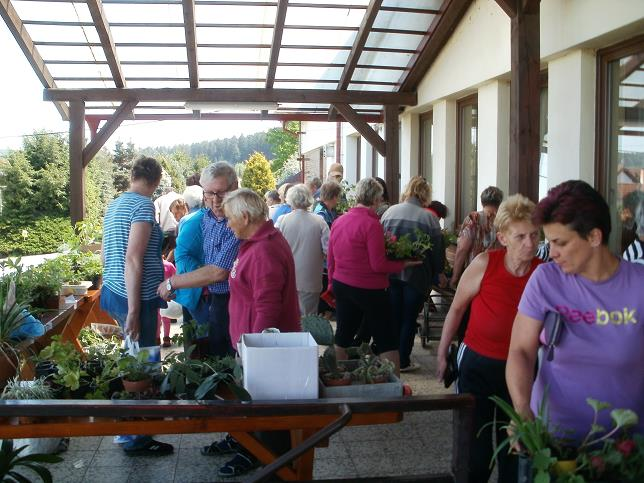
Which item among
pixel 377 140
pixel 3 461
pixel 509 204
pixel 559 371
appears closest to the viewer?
pixel 559 371

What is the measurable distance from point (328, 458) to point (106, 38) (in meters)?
6.47

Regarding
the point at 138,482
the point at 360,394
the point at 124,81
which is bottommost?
the point at 138,482

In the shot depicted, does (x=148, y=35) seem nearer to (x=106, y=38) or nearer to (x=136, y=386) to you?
(x=106, y=38)

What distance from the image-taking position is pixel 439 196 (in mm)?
10203

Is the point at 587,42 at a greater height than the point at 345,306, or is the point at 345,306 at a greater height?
the point at 587,42

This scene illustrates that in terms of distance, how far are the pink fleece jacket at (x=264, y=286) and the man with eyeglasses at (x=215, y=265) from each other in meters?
0.48

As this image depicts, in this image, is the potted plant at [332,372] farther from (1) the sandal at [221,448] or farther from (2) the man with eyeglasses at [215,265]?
(1) the sandal at [221,448]

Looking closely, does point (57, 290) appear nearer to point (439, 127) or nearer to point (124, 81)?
point (124, 81)

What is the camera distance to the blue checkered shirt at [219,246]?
13.6ft

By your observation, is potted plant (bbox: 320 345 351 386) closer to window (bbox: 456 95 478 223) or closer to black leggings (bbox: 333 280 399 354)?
black leggings (bbox: 333 280 399 354)

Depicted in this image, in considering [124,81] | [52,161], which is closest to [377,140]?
[124,81]

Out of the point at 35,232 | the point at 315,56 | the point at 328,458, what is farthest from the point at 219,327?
the point at 35,232

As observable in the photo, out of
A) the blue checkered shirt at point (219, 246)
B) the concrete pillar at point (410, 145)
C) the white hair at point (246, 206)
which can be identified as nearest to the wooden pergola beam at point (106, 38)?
the concrete pillar at point (410, 145)

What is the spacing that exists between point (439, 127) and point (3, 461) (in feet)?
26.7
